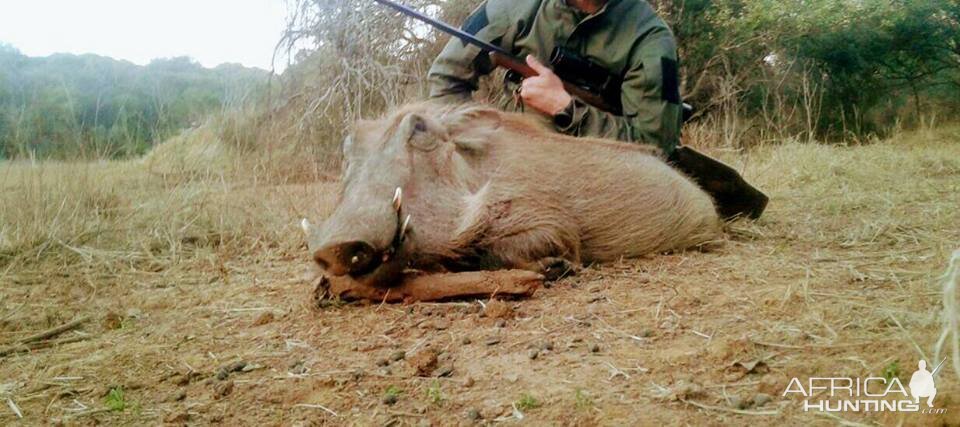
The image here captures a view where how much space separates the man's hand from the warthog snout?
1319 mm

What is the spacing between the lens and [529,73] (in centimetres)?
380

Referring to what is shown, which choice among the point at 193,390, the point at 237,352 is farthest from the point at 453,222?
the point at 193,390

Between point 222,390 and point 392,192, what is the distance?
1.08m

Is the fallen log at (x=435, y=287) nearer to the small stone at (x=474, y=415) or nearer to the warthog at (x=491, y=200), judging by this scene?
the warthog at (x=491, y=200)

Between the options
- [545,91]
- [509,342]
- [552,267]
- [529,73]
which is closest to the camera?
[509,342]

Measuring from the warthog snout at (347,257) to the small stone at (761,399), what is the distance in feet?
4.66

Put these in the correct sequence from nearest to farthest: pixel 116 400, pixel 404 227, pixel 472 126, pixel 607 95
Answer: pixel 116 400
pixel 404 227
pixel 472 126
pixel 607 95

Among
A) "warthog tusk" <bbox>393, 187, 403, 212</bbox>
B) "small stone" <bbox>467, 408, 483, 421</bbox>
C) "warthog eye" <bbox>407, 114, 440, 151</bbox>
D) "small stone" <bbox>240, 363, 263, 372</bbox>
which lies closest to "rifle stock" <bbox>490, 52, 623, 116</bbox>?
"warthog eye" <bbox>407, 114, 440, 151</bbox>

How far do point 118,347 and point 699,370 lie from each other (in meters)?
1.80

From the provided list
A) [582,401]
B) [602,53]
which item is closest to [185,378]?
[582,401]

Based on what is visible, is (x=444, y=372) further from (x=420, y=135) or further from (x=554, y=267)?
(x=420, y=135)

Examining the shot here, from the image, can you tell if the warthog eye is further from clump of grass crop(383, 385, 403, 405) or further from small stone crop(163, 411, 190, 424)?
small stone crop(163, 411, 190, 424)

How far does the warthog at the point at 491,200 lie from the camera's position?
282 cm

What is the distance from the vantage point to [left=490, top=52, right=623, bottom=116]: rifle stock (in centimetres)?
380
